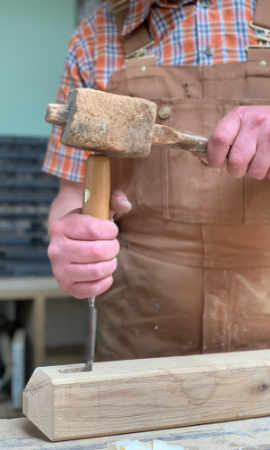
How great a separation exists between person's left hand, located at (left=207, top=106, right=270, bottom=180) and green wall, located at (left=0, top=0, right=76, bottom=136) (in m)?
1.60

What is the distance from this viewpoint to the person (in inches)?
44.4

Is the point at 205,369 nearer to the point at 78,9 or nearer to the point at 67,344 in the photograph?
the point at 67,344

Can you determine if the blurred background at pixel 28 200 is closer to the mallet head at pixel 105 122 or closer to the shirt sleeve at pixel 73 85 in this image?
the shirt sleeve at pixel 73 85

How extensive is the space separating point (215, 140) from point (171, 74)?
308 mm

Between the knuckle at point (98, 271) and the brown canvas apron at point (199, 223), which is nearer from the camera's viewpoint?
the knuckle at point (98, 271)

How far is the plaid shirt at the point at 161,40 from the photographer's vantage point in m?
1.18

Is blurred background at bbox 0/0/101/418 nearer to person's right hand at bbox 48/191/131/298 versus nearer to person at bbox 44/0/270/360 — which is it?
person at bbox 44/0/270/360

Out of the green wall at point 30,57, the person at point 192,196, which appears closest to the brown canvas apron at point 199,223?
the person at point 192,196

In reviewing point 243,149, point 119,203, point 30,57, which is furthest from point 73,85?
point 30,57

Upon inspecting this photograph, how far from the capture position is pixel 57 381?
82 centimetres

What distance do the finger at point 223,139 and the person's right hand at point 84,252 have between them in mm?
198

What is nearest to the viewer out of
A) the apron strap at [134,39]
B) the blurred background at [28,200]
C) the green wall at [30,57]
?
the apron strap at [134,39]

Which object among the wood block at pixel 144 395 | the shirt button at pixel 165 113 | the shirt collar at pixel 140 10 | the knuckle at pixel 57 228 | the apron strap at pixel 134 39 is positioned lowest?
the wood block at pixel 144 395

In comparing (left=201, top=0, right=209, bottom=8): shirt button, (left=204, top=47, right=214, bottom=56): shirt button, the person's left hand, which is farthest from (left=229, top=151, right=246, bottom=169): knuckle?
(left=201, top=0, right=209, bottom=8): shirt button
